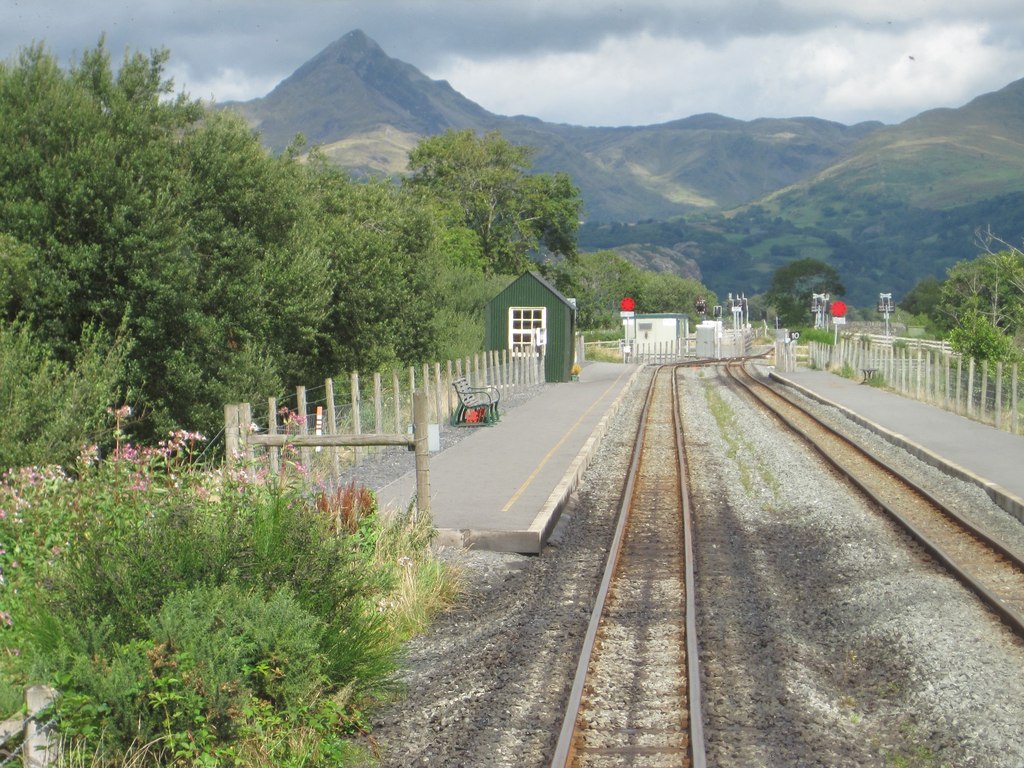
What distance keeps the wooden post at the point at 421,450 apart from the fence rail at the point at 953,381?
1589 cm

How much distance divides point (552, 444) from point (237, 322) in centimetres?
626

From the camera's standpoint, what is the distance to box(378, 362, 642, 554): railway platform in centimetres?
1248

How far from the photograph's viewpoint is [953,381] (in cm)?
2877

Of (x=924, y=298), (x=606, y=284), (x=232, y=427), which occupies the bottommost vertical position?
(x=232, y=427)

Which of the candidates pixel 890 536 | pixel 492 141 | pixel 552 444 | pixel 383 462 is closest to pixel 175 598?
pixel 890 536

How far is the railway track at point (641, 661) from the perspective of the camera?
6.48 meters

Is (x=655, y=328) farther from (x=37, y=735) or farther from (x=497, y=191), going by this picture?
(x=37, y=735)

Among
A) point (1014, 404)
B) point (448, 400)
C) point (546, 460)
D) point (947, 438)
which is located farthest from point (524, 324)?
point (546, 460)

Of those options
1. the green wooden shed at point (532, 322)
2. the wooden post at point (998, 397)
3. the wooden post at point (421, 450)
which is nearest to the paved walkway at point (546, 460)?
the wooden post at point (998, 397)

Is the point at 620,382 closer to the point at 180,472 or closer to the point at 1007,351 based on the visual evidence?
the point at 1007,351

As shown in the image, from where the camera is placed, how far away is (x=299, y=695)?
253 inches

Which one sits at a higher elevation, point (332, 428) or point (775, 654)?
point (332, 428)

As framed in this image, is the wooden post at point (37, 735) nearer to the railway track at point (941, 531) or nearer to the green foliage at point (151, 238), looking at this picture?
the railway track at point (941, 531)

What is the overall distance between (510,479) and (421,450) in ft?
17.5
